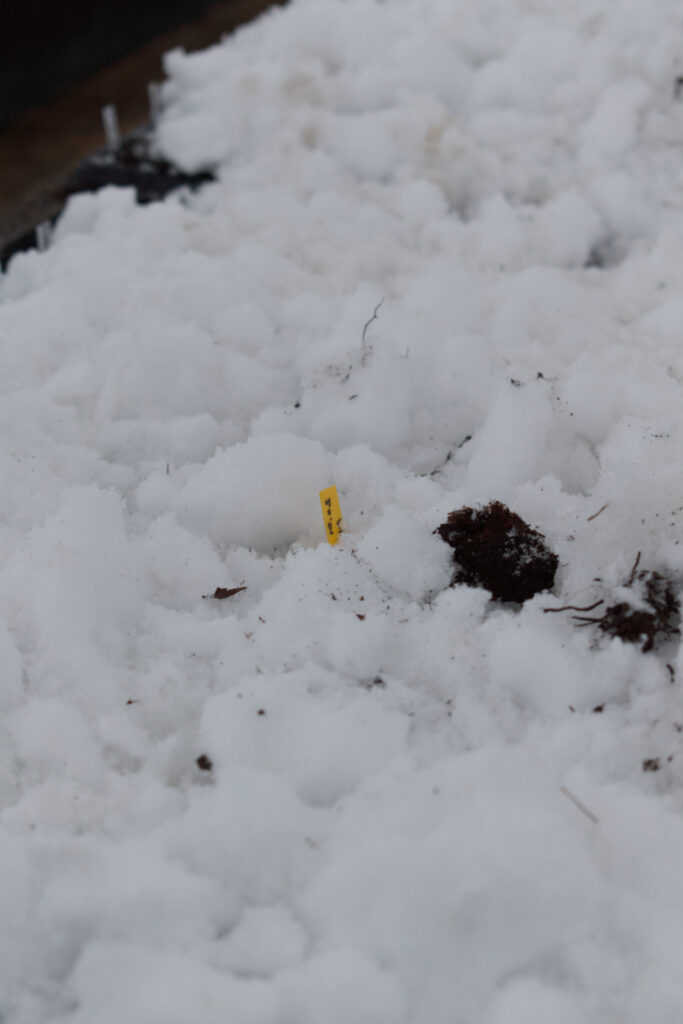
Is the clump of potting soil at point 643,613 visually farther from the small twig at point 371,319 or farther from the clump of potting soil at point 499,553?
the small twig at point 371,319

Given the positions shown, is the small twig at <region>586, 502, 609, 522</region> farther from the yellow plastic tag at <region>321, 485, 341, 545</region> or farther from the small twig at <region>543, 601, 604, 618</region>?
the yellow plastic tag at <region>321, 485, 341, 545</region>

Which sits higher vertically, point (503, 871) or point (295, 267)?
point (295, 267)

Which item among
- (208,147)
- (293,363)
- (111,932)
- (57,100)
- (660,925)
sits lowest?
(660,925)

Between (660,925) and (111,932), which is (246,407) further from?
(660,925)

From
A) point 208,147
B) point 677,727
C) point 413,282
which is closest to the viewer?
point 677,727

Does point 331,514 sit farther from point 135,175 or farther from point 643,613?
point 135,175

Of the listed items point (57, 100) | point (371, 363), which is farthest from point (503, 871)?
point (57, 100)
